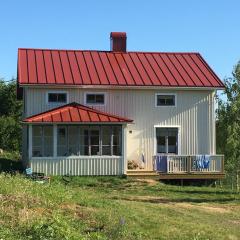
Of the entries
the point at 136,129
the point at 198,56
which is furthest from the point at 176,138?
the point at 198,56

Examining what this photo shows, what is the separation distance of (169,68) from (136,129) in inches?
170

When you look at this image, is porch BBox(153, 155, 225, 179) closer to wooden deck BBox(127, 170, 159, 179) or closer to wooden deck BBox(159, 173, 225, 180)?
wooden deck BBox(159, 173, 225, 180)

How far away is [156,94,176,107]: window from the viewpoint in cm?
3008

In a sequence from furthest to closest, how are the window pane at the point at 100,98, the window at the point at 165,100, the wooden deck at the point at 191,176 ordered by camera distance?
the window at the point at 165,100
the window pane at the point at 100,98
the wooden deck at the point at 191,176

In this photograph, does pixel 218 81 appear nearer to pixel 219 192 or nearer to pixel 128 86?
pixel 128 86

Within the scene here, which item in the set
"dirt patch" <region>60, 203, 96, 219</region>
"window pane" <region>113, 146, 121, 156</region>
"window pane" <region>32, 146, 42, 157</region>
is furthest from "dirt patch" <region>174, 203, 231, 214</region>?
"window pane" <region>32, 146, 42, 157</region>

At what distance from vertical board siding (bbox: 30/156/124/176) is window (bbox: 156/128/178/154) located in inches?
129

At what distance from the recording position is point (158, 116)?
30.0 m

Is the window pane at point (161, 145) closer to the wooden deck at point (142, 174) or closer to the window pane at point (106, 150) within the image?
the wooden deck at point (142, 174)

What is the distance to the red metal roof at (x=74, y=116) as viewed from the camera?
87.9ft

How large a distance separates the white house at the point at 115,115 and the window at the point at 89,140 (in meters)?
0.05

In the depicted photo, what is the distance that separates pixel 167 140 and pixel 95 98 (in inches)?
169

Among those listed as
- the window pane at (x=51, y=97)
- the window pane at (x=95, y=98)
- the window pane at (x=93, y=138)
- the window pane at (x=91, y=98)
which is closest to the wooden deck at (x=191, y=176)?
the window pane at (x=93, y=138)

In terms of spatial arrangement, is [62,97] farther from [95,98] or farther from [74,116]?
[74,116]
